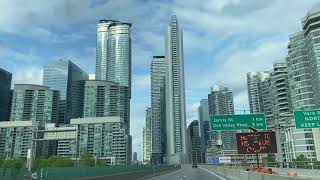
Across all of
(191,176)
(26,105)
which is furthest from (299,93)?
(26,105)

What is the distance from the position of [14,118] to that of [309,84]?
5224 inches

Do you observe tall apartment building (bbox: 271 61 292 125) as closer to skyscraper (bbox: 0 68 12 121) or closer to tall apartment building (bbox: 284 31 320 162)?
tall apartment building (bbox: 284 31 320 162)

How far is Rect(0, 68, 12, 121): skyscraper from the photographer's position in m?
185

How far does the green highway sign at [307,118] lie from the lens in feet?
132

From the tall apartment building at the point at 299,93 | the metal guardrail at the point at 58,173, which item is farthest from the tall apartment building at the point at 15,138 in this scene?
the tall apartment building at the point at 299,93

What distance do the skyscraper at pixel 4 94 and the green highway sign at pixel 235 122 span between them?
511 feet

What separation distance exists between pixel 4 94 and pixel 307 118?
171352 mm

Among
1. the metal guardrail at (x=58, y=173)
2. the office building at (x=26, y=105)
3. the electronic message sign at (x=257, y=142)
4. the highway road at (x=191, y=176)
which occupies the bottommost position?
the highway road at (x=191, y=176)

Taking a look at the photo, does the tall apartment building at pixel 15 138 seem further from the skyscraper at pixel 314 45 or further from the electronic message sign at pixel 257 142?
the skyscraper at pixel 314 45

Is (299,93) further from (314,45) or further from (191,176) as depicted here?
(191,176)

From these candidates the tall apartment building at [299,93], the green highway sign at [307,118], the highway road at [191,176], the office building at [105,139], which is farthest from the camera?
the tall apartment building at [299,93]

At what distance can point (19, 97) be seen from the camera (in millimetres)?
192250

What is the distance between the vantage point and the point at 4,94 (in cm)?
18838

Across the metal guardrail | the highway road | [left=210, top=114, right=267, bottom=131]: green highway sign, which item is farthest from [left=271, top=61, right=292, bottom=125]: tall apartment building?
the metal guardrail
